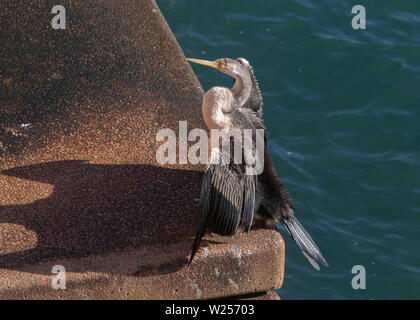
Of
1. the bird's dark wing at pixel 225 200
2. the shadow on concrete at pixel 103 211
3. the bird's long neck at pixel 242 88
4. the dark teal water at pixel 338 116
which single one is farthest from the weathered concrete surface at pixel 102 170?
the dark teal water at pixel 338 116

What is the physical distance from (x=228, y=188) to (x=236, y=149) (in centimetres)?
31

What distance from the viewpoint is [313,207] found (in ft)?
24.7

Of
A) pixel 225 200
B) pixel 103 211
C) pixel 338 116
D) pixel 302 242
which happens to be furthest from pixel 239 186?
pixel 338 116

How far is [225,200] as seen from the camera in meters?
4.15

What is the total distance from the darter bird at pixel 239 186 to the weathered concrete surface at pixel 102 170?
18 cm

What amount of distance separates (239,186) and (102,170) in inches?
41.9

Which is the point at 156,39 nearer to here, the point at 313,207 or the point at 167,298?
the point at 167,298

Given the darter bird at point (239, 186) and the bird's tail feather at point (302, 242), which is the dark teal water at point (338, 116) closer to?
the bird's tail feather at point (302, 242)

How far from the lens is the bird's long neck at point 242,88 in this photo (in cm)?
507

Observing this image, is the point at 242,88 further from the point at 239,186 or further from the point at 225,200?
the point at 225,200

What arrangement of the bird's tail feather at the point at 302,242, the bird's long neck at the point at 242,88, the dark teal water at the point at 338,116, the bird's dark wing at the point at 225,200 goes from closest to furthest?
the bird's dark wing at the point at 225,200 < the bird's tail feather at the point at 302,242 < the bird's long neck at the point at 242,88 < the dark teal water at the point at 338,116

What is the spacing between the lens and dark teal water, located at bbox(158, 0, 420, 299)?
710 centimetres

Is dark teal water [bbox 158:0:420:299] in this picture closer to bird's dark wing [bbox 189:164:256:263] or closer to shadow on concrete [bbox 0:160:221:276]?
shadow on concrete [bbox 0:160:221:276]

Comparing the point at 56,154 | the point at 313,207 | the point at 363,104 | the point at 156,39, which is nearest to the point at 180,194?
the point at 56,154
